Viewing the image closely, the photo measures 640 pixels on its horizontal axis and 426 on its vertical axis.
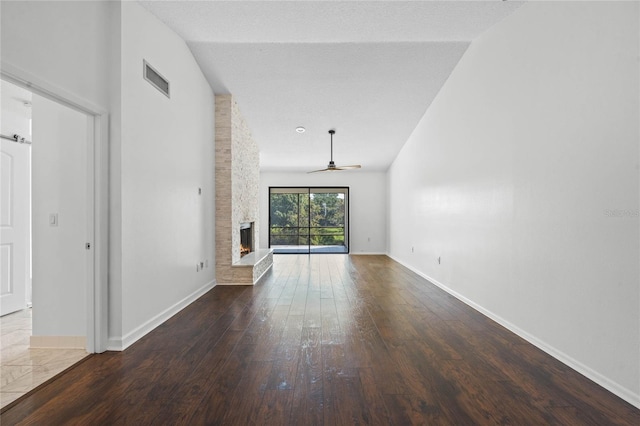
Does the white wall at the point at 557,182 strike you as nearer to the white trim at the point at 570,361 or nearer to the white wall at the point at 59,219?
the white trim at the point at 570,361

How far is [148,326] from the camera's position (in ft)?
10.4

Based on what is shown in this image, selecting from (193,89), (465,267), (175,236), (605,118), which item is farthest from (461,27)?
(175,236)

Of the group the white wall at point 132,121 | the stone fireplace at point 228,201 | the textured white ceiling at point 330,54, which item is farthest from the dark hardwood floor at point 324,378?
the textured white ceiling at point 330,54

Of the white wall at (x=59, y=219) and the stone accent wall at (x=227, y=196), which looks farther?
the stone accent wall at (x=227, y=196)

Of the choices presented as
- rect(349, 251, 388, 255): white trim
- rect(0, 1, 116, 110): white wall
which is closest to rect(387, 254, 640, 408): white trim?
rect(0, 1, 116, 110): white wall

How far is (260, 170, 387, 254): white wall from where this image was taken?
10.3 m

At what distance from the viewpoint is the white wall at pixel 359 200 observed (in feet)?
33.7

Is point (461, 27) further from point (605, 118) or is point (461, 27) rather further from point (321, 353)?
point (321, 353)

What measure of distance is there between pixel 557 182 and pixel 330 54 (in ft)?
10.5

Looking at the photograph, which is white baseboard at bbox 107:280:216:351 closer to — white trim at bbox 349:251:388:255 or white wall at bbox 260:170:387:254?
white wall at bbox 260:170:387:254

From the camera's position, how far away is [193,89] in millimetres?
4492

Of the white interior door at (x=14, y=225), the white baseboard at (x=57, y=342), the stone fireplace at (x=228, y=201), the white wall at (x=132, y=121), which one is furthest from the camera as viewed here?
the stone fireplace at (x=228, y=201)

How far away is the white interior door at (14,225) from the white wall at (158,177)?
1.84 meters

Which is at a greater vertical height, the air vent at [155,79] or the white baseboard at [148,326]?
the air vent at [155,79]
